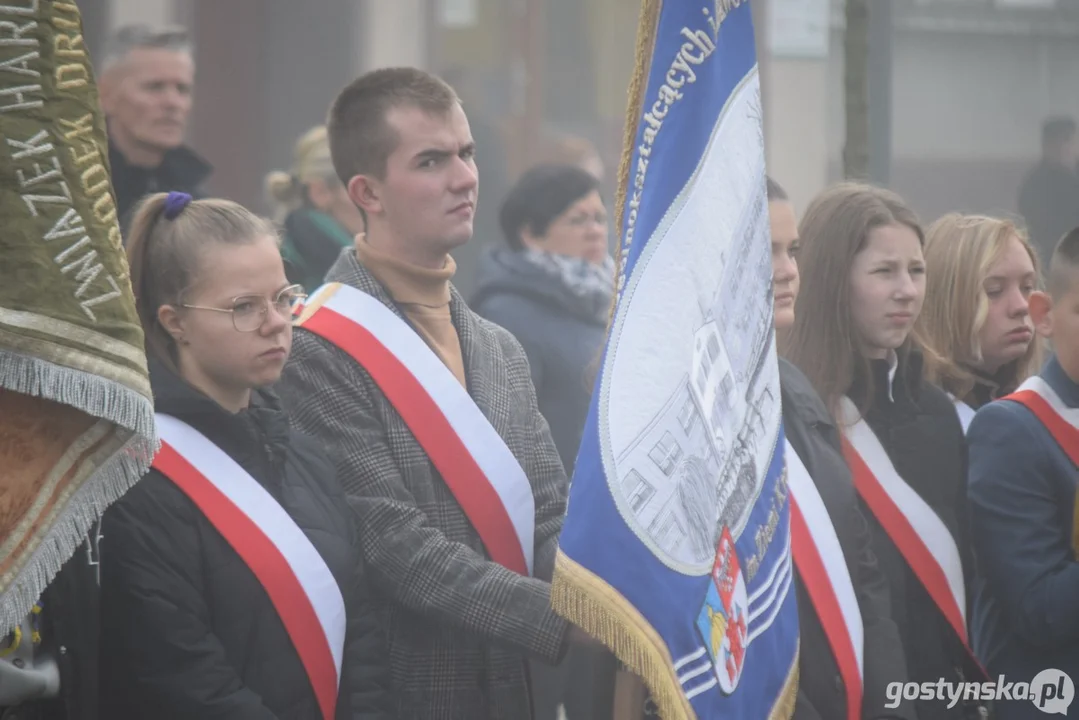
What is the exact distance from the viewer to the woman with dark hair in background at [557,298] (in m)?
5.17

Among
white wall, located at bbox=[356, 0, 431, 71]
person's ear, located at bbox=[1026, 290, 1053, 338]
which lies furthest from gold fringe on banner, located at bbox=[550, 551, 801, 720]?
white wall, located at bbox=[356, 0, 431, 71]

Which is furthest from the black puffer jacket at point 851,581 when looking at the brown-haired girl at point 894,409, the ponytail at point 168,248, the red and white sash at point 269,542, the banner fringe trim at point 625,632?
the ponytail at point 168,248

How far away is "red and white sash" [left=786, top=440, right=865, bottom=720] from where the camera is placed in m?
3.44

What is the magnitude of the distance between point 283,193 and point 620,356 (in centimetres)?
354

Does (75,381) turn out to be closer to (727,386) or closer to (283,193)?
(727,386)

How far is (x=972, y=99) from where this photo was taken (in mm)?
11242

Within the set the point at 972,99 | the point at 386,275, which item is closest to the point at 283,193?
the point at 386,275

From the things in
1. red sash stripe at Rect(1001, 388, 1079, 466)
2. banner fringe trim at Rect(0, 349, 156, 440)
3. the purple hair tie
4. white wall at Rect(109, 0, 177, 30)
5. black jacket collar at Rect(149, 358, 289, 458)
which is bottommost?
red sash stripe at Rect(1001, 388, 1079, 466)

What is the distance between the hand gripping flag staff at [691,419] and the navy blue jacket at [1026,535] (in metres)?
0.78

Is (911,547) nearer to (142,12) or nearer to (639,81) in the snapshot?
(639,81)

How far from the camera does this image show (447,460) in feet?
11.1

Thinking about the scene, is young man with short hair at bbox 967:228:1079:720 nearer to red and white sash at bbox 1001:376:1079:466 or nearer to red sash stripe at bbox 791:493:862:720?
red and white sash at bbox 1001:376:1079:466

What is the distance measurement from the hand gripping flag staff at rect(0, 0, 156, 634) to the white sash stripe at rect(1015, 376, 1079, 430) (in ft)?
7.21

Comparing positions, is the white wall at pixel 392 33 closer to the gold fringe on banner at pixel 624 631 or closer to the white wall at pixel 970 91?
the white wall at pixel 970 91
